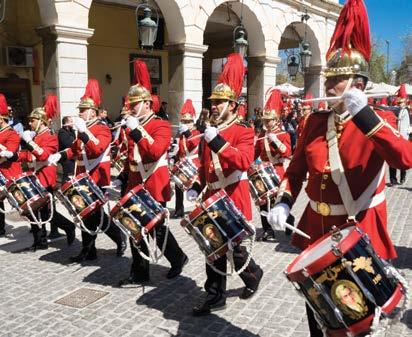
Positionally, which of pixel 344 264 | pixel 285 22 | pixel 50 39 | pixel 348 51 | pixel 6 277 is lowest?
pixel 6 277

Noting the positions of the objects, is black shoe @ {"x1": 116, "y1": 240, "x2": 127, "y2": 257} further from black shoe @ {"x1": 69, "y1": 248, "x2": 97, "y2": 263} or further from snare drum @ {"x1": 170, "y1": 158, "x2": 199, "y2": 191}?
snare drum @ {"x1": 170, "y1": 158, "x2": 199, "y2": 191}

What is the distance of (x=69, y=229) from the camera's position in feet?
21.5

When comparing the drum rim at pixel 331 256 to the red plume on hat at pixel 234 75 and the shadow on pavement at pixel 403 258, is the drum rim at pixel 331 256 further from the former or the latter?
the shadow on pavement at pixel 403 258

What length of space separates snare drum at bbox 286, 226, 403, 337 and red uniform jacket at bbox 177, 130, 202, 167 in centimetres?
572

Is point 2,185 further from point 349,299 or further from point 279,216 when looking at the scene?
point 349,299

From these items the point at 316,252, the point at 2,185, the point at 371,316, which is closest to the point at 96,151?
the point at 2,185

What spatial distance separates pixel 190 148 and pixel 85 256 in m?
3.06

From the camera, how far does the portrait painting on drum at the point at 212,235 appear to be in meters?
3.86

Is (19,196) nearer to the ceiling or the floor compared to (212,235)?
nearer to the floor

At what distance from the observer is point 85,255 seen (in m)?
5.87

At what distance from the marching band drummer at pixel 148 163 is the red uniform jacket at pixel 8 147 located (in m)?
2.60

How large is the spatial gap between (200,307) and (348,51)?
265cm

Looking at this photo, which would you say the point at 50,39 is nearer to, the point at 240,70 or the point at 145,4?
the point at 145,4

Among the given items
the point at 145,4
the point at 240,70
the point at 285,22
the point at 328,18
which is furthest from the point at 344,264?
the point at 328,18
